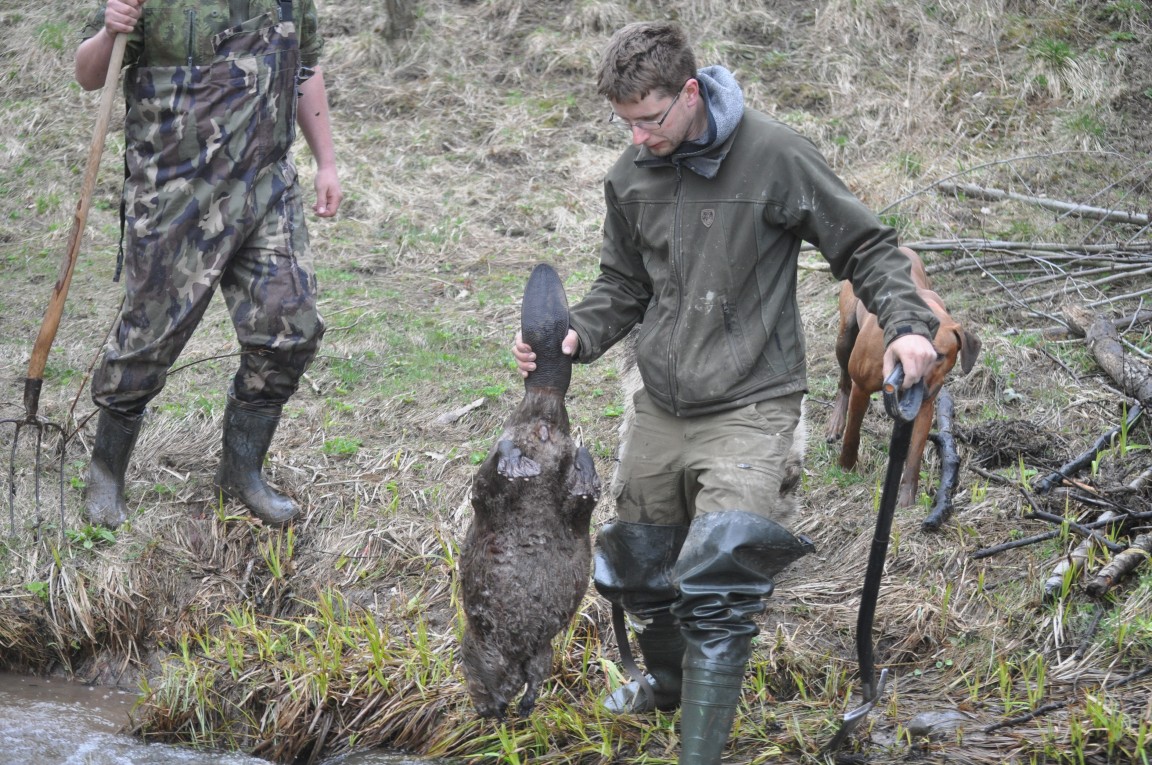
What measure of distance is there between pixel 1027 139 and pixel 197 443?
7.45 metres

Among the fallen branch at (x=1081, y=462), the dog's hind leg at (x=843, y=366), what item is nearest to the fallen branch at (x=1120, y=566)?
the fallen branch at (x=1081, y=462)

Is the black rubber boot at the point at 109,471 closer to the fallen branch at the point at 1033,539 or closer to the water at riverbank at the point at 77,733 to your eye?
the water at riverbank at the point at 77,733

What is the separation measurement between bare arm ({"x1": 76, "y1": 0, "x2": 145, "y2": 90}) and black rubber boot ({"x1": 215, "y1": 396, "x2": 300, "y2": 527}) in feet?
5.39

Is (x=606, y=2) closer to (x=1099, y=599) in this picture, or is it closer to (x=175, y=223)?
(x=175, y=223)

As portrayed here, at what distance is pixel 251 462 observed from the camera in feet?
18.4

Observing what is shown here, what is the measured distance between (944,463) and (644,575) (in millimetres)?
2293

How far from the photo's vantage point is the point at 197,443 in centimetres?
635

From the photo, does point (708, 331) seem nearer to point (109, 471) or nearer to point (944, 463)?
point (944, 463)

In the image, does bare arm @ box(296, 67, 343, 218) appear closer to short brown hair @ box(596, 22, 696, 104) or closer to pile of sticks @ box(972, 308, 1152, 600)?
short brown hair @ box(596, 22, 696, 104)

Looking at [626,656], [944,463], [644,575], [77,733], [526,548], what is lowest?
[77,733]

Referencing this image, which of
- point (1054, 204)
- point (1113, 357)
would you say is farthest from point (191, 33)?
point (1054, 204)

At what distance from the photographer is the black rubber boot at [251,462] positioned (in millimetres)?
5512

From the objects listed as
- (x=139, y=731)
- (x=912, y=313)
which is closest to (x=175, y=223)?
(x=139, y=731)

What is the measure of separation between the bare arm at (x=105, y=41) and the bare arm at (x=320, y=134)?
0.90m
